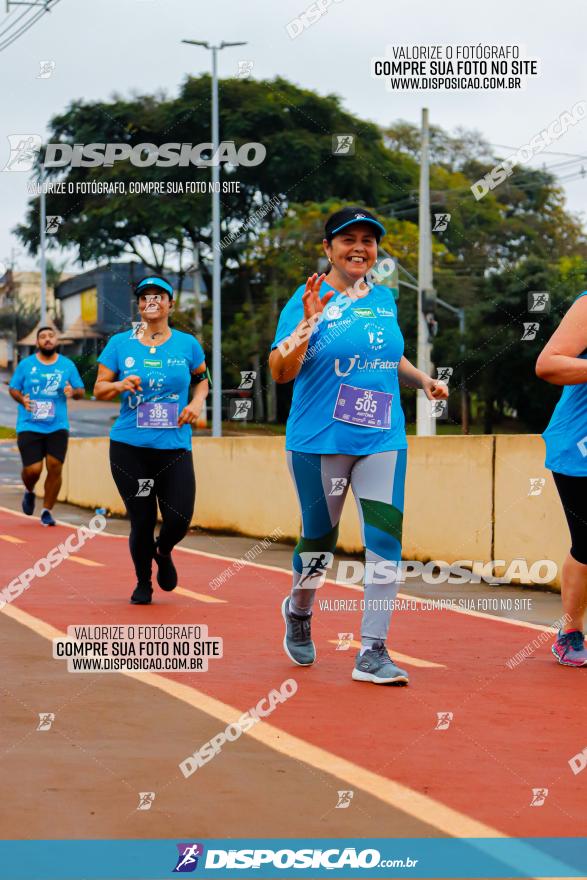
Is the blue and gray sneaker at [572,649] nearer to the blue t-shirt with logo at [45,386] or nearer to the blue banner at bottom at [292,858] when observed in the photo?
the blue banner at bottom at [292,858]

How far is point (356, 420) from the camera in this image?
6941 millimetres

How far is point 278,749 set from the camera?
5371mm

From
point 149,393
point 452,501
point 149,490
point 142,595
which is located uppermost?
point 149,393

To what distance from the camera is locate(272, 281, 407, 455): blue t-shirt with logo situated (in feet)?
22.7

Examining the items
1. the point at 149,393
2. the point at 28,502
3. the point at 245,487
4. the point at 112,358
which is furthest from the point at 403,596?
the point at 28,502

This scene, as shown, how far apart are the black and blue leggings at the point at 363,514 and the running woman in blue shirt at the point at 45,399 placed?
9642 millimetres

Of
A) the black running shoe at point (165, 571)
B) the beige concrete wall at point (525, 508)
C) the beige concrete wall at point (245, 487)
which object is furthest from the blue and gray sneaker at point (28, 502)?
the black running shoe at point (165, 571)

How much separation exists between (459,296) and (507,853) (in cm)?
5365

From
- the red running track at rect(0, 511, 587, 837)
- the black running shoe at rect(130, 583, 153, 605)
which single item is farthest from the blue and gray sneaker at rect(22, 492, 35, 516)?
the black running shoe at rect(130, 583, 153, 605)

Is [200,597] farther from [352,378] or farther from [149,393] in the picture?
[352,378]

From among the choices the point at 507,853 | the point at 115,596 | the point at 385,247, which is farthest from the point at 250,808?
the point at 385,247

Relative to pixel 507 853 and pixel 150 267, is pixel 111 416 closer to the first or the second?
pixel 150 267

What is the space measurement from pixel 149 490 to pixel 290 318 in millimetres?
2955

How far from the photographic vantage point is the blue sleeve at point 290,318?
6.75 meters
